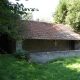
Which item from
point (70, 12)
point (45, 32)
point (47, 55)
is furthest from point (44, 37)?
point (70, 12)

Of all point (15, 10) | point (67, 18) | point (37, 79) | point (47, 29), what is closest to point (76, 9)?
point (67, 18)

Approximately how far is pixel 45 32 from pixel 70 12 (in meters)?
5.98

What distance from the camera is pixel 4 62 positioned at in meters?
15.2

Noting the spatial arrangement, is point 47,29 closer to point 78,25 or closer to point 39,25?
point 39,25

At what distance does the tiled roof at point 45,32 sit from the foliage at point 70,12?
1071 mm

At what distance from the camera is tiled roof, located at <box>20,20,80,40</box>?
20078 mm

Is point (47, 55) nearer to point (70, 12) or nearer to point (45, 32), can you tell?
point (45, 32)

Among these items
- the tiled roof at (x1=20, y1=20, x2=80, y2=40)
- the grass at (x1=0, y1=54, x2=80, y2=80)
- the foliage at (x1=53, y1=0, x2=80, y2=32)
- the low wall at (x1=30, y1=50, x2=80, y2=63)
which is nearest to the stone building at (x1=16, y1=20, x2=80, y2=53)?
the tiled roof at (x1=20, y1=20, x2=80, y2=40)

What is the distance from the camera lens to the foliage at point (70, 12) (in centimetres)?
2489

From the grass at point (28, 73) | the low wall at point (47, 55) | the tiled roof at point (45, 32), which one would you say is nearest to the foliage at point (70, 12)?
the tiled roof at point (45, 32)

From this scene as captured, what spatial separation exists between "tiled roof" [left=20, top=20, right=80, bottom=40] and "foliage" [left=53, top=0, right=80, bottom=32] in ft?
3.51

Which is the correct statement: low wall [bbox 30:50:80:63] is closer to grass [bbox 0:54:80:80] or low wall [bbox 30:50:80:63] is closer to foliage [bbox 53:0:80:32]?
grass [bbox 0:54:80:80]

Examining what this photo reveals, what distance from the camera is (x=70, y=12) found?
84.7 ft

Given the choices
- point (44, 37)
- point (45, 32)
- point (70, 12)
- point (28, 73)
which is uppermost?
point (70, 12)
